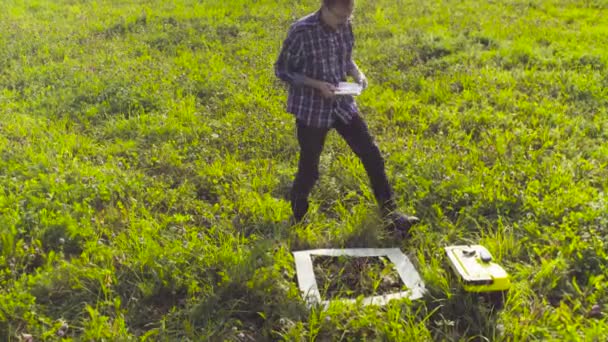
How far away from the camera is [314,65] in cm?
329

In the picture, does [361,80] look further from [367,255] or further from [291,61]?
[367,255]

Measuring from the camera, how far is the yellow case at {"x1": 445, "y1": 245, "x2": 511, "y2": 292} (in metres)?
2.94

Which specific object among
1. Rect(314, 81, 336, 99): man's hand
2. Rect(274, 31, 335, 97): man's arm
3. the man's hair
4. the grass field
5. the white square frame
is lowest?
the white square frame

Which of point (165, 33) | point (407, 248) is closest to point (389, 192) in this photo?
point (407, 248)

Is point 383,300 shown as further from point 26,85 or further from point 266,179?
point 26,85

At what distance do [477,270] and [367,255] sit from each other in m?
0.85

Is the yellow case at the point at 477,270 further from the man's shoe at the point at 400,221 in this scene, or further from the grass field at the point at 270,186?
the man's shoe at the point at 400,221

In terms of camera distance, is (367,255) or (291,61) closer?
(291,61)

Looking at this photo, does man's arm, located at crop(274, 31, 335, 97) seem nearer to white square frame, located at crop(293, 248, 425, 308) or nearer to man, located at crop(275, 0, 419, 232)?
man, located at crop(275, 0, 419, 232)

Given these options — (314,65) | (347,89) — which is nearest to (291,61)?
(314,65)

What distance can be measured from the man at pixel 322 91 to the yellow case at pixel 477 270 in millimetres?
598

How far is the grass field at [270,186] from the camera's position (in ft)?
10.0

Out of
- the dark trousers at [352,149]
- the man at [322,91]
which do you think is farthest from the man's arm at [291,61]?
the dark trousers at [352,149]

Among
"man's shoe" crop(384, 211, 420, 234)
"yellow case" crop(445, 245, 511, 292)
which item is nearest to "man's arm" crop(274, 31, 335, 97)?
"man's shoe" crop(384, 211, 420, 234)
